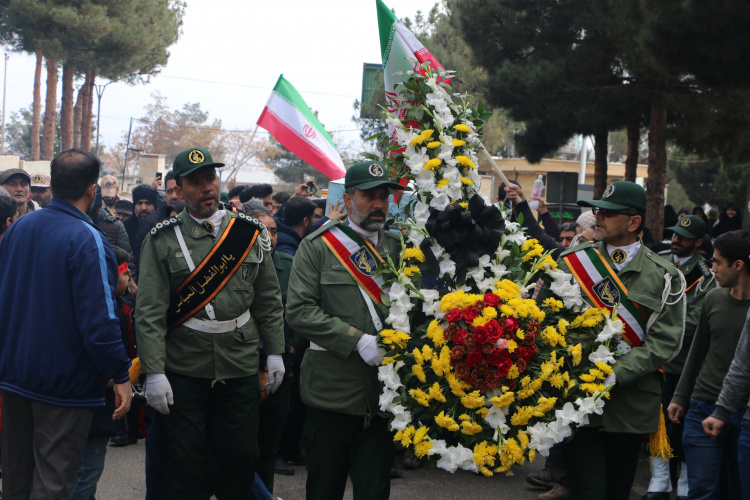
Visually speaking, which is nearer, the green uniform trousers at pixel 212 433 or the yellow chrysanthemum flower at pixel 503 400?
the yellow chrysanthemum flower at pixel 503 400

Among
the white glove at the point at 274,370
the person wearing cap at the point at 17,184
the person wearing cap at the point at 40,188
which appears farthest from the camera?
the person wearing cap at the point at 40,188

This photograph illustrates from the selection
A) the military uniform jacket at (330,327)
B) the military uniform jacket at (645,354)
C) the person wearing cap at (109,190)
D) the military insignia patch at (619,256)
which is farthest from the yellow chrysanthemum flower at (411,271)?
the person wearing cap at (109,190)

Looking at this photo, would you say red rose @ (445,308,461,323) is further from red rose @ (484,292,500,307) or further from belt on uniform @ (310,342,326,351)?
belt on uniform @ (310,342,326,351)

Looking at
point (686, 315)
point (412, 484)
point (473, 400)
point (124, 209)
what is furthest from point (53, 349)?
point (124, 209)

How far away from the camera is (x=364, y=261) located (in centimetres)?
421

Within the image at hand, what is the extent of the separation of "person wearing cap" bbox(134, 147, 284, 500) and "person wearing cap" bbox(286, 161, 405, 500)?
35 centimetres

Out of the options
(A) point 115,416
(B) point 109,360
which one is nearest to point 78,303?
(B) point 109,360

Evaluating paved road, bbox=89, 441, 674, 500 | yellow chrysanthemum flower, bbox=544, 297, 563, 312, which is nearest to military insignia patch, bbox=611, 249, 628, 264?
yellow chrysanthemum flower, bbox=544, 297, 563, 312

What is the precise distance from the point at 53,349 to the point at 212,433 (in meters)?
1.05

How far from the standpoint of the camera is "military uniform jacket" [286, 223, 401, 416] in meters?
4.00

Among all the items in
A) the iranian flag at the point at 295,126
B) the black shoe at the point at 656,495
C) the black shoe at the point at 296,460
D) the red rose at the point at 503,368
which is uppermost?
the iranian flag at the point at 295,126

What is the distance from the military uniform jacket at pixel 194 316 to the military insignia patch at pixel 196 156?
320mm

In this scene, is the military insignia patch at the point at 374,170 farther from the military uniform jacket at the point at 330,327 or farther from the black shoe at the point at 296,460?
the black shoe at the point at 296,460

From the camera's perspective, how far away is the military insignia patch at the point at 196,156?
171 inches
